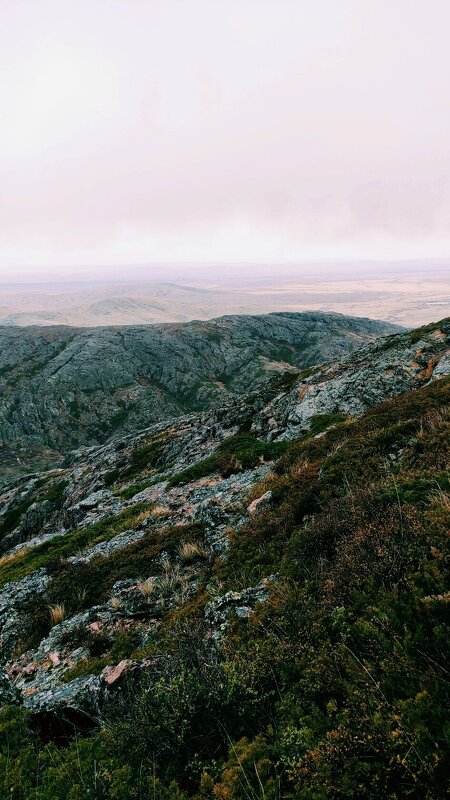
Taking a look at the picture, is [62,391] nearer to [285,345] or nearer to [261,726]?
[285,345]

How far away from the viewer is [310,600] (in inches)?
236

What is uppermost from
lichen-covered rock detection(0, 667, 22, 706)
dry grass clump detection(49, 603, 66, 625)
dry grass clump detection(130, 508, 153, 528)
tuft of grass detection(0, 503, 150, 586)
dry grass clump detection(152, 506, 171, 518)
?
lichen-covered rock detection(0, 667, 22, 706)

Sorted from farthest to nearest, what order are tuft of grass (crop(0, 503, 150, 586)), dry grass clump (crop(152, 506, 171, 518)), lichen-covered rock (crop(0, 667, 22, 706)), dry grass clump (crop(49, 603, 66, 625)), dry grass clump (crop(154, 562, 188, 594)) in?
1. dry grass clump (crop(152, 506, 171, 518))
2. tuft of grass (crop(0, 503, 150, 586))
3. dry grass clump (crop(49, 603, 66, 625))
4. dry grass clump (crop(154, 562, 188, 594))
5. lichen-covered rock (crop(0, 667, 22, 706))

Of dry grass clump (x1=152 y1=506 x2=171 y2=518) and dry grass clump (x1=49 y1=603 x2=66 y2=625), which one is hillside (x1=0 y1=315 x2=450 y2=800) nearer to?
dry grass clump (x1=49 y1=603 x2=66 y2=625)

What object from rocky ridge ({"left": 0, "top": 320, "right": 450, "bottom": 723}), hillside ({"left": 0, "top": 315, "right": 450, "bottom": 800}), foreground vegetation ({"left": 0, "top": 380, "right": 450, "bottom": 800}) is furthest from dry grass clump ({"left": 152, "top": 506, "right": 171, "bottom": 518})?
foreground vegetation ({"left": 0, "top": 380, "right": 450, "bottom": 800})

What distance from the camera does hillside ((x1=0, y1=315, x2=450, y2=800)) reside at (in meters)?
3.65

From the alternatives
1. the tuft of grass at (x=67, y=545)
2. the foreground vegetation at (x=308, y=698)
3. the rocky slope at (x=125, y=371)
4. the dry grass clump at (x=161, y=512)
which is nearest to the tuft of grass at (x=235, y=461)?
the tuft of grass at (x=67, y=545)

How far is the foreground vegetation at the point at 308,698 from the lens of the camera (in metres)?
3.35

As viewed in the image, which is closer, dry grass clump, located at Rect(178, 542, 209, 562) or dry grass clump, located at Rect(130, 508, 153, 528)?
dry grass clump, located at Rect(178, 542, 209, 562)

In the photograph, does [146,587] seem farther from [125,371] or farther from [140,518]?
[125,371]

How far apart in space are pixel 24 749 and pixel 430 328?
38.3 metres

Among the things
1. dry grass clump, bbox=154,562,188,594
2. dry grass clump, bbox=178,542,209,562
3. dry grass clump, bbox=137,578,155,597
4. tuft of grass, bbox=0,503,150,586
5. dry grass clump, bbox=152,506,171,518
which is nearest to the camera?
dry grass clump, bbox=154,562,188,594

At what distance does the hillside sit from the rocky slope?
Answer: 3702 inches

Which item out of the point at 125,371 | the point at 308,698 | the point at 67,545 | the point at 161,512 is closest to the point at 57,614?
the point at 161,512
